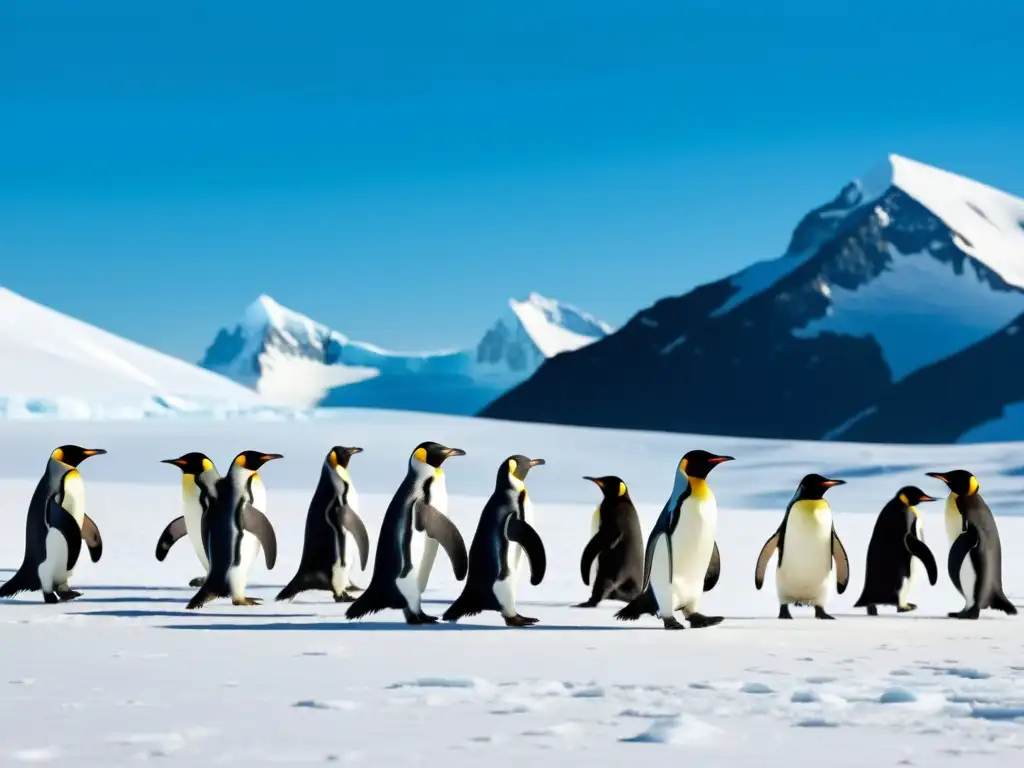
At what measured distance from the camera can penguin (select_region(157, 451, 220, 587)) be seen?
10.9 meters

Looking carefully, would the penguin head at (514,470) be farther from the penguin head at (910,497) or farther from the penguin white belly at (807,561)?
the penguin head at (910,497)

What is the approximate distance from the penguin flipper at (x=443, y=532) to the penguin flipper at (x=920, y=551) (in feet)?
11.4

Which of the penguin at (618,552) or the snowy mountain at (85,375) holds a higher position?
the snowy mountain at (85,375)

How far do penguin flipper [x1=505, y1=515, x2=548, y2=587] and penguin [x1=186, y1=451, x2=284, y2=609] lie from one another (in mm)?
1887

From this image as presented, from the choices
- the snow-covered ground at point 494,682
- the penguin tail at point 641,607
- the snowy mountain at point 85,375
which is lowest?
the snow-covered ground at point 494,682

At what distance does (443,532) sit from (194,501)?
3060mm

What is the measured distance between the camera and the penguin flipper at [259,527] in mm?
9859

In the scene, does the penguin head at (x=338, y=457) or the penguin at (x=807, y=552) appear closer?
the penguin at (x=807, y=552)

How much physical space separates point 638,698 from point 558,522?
1309 cm

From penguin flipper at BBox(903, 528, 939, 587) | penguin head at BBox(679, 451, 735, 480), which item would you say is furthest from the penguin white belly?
penguin head at BBox(679, 451, 735, 480)

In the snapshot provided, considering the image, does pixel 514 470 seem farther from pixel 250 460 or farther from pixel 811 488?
pixel 811 488

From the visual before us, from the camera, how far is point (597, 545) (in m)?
10.2

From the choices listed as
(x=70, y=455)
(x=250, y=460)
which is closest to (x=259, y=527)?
(x=250, y=460)

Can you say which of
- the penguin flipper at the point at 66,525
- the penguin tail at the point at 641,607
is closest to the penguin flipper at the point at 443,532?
the penguin tail at the point at 641,607
